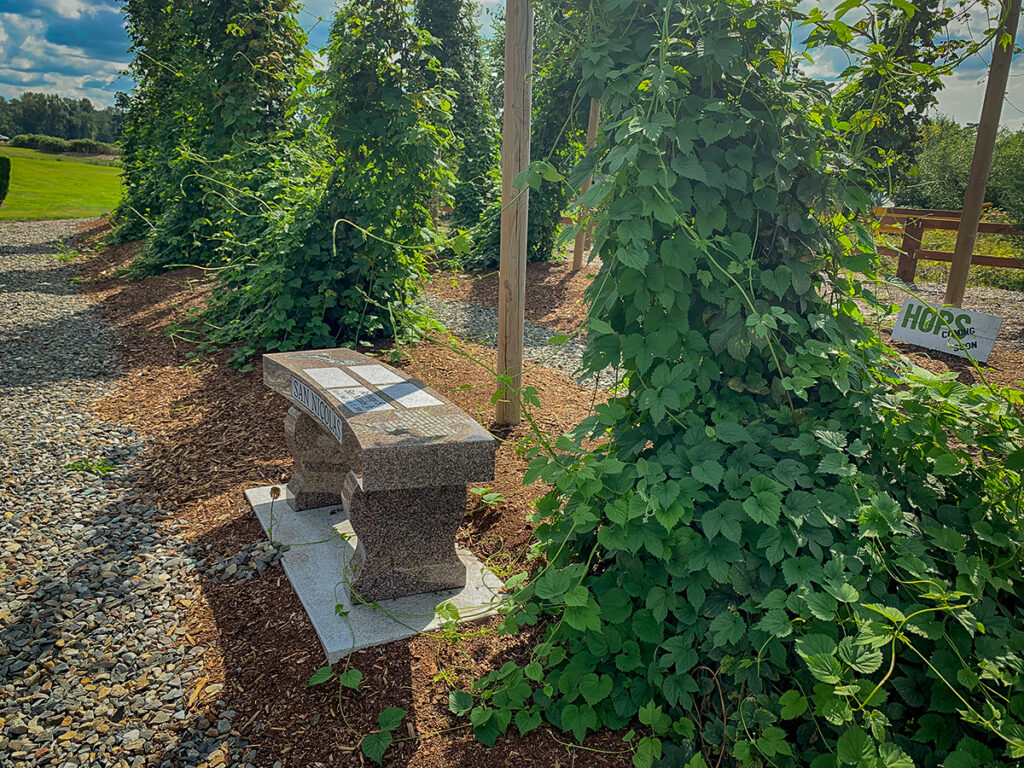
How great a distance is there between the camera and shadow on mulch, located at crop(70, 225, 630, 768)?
201cm

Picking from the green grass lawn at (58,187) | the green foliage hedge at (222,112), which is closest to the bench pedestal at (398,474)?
the green foliage hedge at (222,112)

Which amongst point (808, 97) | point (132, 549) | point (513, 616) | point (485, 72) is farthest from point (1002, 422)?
point (485, 72)

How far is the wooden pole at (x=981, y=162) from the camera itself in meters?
5.43

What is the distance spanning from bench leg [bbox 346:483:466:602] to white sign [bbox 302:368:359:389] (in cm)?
59

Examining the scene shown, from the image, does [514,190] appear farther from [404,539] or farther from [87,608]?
[87,608]

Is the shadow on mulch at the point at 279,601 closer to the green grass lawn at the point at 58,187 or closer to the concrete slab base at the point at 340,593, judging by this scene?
the concrete slab base at the point at 340,593

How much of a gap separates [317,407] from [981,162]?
5.85 meters

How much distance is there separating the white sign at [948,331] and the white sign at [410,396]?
415 cm

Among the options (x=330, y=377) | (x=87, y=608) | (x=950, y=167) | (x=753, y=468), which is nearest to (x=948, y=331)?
(x=753, y=468)

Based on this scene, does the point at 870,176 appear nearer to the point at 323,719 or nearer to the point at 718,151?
the point at 718,151

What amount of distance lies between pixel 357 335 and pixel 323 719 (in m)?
3.44

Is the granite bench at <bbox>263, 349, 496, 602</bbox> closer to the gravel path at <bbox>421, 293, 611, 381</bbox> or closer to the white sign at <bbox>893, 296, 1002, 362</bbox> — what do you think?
the gravel path at <bbox>421, 293, 611, 381</bbox>

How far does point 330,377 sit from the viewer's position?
10.4 ft

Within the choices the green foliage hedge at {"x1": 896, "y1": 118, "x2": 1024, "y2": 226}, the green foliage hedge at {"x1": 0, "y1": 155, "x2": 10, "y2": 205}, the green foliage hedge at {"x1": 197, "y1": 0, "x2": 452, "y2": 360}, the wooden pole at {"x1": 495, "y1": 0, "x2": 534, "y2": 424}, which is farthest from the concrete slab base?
the green foliage hedge at {"x1": 0, "y1": 155, "x2": 10, "y2": 205}
